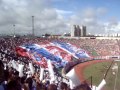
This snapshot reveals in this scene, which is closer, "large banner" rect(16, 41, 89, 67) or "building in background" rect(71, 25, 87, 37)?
"large banner" rect(16, 41, 89, 67)

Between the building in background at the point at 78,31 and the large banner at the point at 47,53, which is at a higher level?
the building in background at the point at 78,31

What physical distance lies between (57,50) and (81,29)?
98.3 metres

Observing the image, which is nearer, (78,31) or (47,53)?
(47,53)

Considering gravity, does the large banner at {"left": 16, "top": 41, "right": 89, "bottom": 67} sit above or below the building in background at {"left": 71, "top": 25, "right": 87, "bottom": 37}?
below

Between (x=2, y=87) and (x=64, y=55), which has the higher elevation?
(x=2, y=87)

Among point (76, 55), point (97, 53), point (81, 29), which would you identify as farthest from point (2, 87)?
point (81, 29)

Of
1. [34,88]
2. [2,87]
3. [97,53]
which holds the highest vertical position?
[2,87]

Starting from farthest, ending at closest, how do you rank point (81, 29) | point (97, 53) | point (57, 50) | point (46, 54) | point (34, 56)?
1. point (81, 29)
2. point (97, 53)
3. point (57, 50)
4. point (46, 54)
5. point (34, 56)

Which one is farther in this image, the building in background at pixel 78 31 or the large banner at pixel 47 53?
the building in background at pixel 78 31

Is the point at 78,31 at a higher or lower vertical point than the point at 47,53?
higher

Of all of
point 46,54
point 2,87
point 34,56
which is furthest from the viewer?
point 46,54

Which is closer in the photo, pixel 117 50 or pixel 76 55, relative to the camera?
pixel 76 55

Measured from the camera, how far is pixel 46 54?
44625 mm

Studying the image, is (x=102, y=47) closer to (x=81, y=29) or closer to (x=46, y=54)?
(x=46, y=54)
